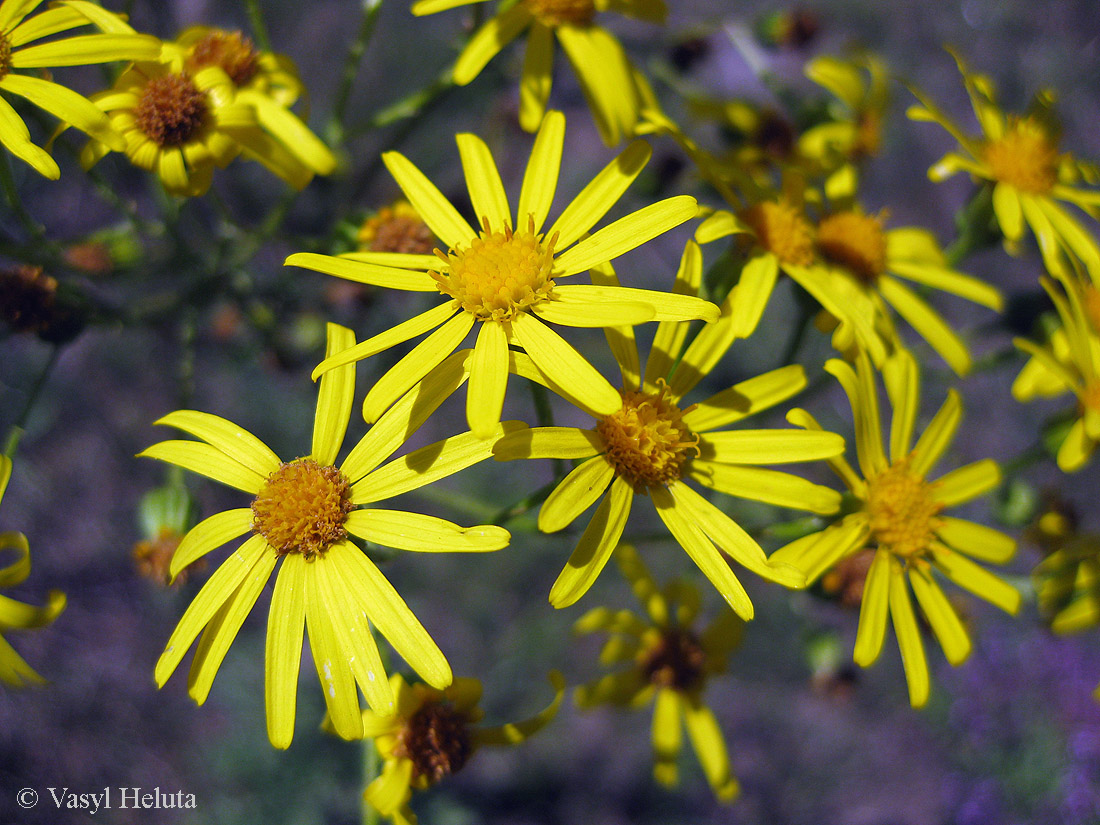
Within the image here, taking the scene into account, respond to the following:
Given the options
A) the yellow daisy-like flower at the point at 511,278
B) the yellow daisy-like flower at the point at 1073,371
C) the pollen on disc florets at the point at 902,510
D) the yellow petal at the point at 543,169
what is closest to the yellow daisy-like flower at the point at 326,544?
the yellow daisy-like flower at the point at 511,278

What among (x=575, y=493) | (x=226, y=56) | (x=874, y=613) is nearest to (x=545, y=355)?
(x=575, y=493)

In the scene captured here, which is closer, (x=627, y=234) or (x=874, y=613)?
(x=627, y=234)

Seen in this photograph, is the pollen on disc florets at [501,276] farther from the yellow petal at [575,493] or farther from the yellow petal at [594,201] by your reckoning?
the yellow petal at [575,493]

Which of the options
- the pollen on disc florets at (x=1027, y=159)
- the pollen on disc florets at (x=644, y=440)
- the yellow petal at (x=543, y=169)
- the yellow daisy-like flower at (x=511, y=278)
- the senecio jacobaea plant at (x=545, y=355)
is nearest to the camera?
the yellow daisy-like flower at (x=511, y=278)

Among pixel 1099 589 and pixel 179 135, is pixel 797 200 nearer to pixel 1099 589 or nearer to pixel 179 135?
pixel 1099 589

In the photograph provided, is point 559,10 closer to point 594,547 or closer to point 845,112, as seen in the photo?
point 845,112

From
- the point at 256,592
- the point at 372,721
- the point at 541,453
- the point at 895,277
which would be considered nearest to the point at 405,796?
the point at 372,721

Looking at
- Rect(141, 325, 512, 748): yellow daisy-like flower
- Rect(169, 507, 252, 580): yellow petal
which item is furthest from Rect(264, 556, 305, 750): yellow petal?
Rect(169, 507, 252, 580): yellow petal
